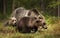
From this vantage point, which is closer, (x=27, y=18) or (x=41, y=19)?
(x=27, y=18)

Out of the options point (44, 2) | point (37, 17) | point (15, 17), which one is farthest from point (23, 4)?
point (37, 17)

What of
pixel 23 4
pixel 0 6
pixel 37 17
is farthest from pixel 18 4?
pixel 37 17

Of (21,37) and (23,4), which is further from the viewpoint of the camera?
(23,4)

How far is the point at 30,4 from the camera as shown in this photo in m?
29.6

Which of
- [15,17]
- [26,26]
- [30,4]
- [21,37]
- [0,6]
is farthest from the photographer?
[30,4]

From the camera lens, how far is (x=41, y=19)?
1105 centimetres

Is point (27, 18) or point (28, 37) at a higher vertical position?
point (27, 18)

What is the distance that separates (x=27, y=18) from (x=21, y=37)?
71.3 inches

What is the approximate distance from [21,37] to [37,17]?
105 inches

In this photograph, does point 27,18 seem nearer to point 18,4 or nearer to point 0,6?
point 0,6

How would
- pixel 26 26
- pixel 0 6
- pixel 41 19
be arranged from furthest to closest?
pixel 0 6
pixel 41 19
pixel 26 26

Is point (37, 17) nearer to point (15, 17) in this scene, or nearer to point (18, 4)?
point (15, 17)

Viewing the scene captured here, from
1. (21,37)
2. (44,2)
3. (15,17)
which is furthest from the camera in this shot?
(44,2)

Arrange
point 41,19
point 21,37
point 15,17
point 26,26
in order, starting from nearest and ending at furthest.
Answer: point 21,37, point 26,26, point 41,19, point 15,17
